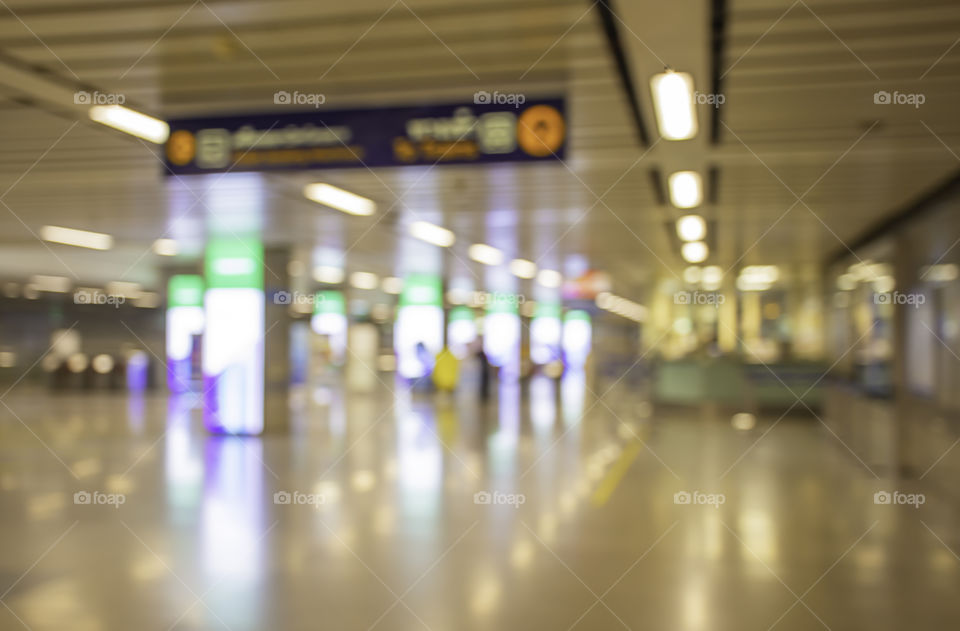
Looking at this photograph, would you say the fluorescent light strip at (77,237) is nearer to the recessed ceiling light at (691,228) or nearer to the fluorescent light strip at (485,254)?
the fluorescent light strip at (485,254)

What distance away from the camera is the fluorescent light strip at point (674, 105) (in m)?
5.13

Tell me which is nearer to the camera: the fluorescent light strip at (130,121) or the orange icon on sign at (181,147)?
the orange icon on sign at (181,147)

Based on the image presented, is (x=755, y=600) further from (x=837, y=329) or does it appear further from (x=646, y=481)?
(x=837, y=329)

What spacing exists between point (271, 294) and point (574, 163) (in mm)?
7238

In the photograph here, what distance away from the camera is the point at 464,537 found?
6.20 m

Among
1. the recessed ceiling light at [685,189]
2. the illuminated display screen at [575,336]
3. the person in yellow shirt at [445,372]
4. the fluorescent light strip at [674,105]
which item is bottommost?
the person in yellow shirt at [445,372]

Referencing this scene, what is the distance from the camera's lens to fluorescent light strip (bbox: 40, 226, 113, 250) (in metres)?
13.1

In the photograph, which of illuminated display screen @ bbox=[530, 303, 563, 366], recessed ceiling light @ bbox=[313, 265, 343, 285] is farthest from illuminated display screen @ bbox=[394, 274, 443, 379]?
illuminated display screen @ bbox=[530, 303, 563, 366]

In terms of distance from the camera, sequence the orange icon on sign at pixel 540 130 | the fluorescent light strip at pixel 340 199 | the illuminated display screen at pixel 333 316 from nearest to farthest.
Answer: the orange icon on sign at pixel 540 130, the fluorescent light strip at pixel 340 199, the illuminated display screen at pixel 333 316

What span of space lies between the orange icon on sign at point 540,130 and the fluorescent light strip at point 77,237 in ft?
33.3

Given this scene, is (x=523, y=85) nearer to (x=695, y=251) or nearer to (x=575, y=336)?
(x=695, y=251)

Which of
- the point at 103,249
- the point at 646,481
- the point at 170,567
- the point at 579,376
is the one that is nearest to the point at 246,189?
the point at 170,567

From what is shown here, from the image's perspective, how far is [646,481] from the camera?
8781 millimetres

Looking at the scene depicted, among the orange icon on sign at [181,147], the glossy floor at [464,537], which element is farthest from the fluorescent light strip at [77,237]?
the orange icon on sign at [181,147]
